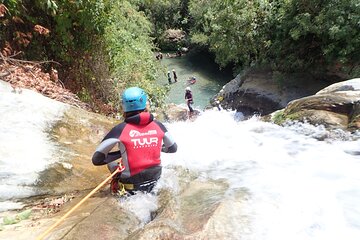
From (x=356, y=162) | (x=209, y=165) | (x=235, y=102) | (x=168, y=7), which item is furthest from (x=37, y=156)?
(x=168, y=7)

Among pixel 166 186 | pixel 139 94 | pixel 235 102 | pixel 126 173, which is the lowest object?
pixel 235 102

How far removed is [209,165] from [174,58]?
34.1m

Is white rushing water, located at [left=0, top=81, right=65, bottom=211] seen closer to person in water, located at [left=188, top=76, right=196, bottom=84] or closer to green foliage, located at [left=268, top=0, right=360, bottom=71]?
green foliage, located at [left=268, top=0, right=360, bottom=71]

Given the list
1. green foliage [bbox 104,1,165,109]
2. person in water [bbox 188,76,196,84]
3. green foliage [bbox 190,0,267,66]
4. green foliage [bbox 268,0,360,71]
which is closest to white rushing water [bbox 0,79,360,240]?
green foliage [bbox 104,1,165,109]

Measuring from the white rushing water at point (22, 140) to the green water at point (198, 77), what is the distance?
59.8 ft

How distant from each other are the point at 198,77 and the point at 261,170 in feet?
88.1

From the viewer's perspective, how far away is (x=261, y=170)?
5.54 metres

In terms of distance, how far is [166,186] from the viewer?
451 cm

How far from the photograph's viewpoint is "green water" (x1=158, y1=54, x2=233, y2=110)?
26.8m

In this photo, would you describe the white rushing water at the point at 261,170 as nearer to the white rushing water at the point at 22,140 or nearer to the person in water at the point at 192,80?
the white rushing water at the point at 22,140

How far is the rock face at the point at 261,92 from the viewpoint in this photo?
15.6 m

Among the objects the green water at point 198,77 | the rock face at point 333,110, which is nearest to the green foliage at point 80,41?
the rock face at point 333,110

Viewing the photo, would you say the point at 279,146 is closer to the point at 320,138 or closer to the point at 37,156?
the point at 320,138

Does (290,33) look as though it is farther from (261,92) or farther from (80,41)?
(80,41)
